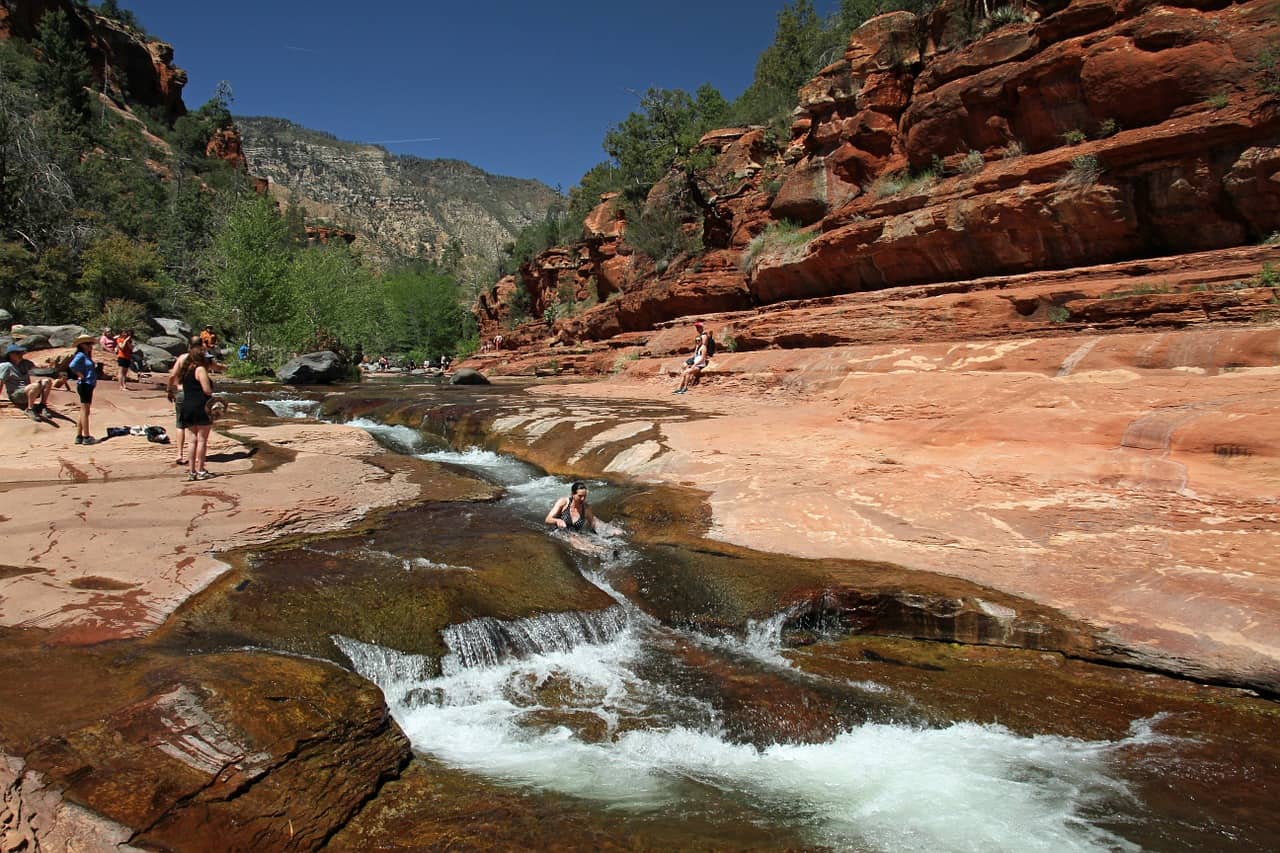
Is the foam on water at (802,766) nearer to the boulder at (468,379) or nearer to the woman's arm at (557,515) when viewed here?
the woman's arm at (557,515)

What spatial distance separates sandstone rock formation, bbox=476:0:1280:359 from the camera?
11078mm

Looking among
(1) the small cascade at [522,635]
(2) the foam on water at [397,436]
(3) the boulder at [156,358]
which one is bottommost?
(1) the small cascade at [522,635]

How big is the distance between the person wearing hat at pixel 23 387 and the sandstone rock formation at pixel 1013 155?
45.6 feet

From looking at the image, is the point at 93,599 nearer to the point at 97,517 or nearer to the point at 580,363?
the point at 97,517

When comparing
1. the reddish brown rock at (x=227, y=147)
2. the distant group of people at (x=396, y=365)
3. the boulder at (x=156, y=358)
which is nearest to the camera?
the boulder at (x=156, y=358)

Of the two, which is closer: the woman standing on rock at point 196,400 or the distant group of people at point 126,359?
the woman standing on rock at point 196,400

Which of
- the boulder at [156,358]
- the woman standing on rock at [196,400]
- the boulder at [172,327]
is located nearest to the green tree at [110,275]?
the boulder at [172,327]

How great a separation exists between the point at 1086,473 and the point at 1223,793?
393 cm

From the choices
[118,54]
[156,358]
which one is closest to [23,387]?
[156,358]

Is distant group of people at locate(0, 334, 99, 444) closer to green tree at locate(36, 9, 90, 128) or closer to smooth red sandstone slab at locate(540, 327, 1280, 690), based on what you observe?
smooth red sandstone slab at locate(540, 327, 1280, 690)

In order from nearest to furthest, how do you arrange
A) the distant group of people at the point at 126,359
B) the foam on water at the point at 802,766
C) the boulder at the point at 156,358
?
the foam on water at the point at 802,766, the distant group of people at the point at 126,359, the boulder at the point at 156,358

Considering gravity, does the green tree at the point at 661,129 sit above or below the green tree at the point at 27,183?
above

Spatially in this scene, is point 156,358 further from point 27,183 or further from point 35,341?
point 27,183

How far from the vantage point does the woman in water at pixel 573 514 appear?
7.49 meters
